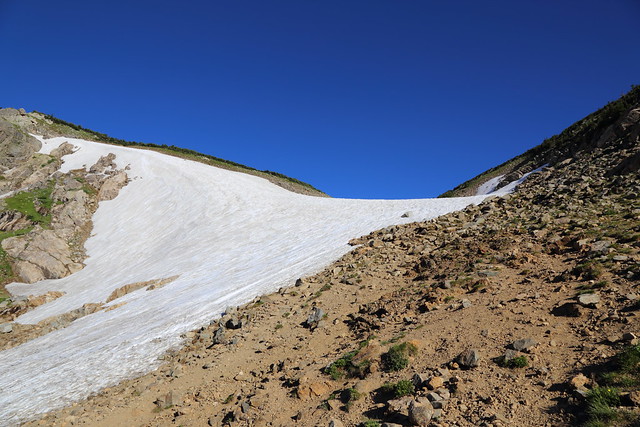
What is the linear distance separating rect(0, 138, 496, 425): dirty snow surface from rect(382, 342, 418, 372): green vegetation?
32.1ft

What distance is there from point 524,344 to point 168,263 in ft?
87.1

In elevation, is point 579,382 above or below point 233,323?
below

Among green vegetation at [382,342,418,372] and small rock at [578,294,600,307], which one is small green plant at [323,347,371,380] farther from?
small rock at [578,294,600,307]

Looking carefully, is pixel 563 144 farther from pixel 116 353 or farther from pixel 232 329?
pixel 116 353

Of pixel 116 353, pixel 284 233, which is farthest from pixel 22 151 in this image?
pixel 116 353

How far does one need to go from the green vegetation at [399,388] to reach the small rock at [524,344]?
2.73 meters

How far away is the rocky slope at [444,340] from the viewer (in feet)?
23.2

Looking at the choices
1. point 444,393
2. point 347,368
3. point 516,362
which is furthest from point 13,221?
point 516,362

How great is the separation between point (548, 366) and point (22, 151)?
67.7 m

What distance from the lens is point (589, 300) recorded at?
358 inches

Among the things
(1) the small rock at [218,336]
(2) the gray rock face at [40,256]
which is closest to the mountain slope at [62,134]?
(2) the gray rock face at [40,256]

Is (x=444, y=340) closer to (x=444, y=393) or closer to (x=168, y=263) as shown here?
Result: (x=444, y=393)

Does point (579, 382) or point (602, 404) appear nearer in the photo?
point (602, 404)

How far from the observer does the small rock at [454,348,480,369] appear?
8.29 m
